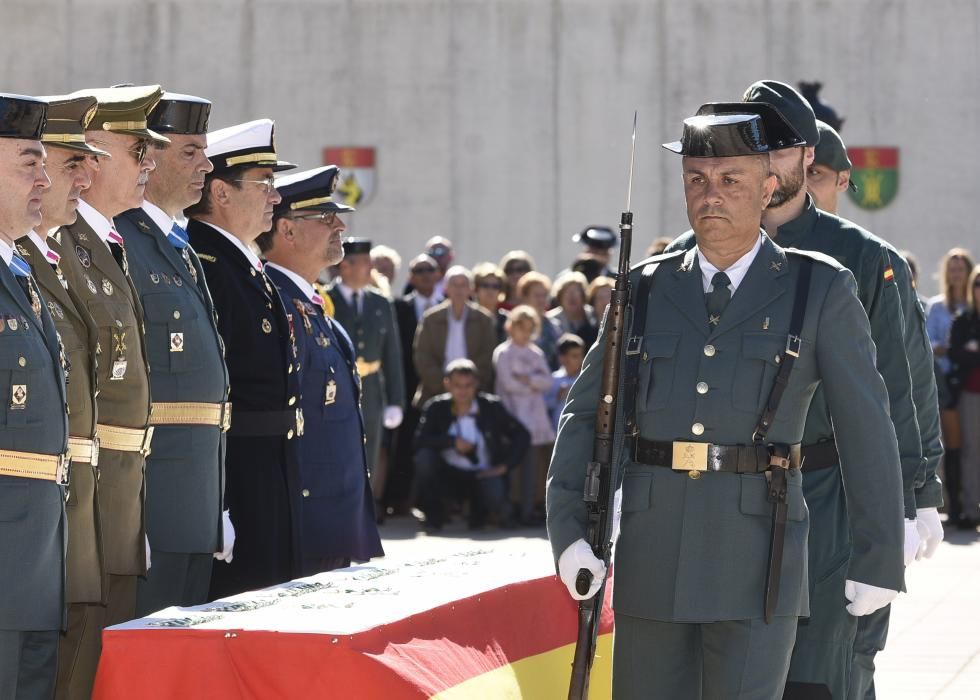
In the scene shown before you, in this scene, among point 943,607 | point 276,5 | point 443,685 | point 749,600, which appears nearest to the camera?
point 749,600

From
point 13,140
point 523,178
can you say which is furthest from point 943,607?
point 523,178

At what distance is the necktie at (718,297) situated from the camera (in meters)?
4.19

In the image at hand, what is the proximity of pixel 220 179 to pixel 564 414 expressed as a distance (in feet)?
6.80

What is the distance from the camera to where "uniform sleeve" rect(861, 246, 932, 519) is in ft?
16.5

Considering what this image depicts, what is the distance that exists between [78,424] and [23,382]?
40 centimetres

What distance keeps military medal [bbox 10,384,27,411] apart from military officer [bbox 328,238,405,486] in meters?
6.43

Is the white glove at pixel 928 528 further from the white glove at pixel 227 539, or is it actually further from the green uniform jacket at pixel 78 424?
the green uniform jacket at pixel 78 424

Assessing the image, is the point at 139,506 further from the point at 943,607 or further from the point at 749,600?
the point at 943,607

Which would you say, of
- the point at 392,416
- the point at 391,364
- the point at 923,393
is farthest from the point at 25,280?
the point at 391,364

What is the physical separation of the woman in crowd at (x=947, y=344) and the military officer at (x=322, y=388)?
6.30 metres

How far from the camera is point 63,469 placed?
441 cm

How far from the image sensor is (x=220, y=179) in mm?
5930

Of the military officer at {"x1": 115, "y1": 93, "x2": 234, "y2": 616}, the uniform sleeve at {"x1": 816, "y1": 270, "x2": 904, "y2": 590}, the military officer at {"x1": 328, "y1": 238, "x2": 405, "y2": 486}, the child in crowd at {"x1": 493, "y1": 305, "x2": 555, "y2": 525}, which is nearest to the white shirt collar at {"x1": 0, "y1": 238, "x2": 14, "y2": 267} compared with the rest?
the military officer at {"x1": 115, "y1": 93, "x2": 234, "y2": 616}

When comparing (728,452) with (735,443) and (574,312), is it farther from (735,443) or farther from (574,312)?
(574,312)
